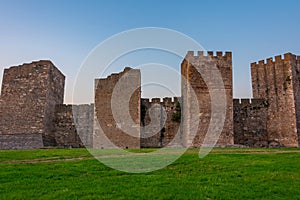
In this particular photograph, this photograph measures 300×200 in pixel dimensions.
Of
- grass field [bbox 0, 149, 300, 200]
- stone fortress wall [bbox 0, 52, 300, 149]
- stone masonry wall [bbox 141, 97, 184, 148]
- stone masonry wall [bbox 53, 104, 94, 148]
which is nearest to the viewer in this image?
grass field [bbox 0, 149, 300, 200]

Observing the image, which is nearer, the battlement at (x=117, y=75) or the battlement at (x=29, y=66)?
the battlement at (x=117, y=75)

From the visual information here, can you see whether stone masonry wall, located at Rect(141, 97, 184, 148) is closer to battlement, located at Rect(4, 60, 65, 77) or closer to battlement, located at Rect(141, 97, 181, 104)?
battlement, located at Rect(141, 97, 181, 104)

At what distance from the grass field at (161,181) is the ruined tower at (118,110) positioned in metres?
13.3

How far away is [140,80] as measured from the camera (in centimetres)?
2766

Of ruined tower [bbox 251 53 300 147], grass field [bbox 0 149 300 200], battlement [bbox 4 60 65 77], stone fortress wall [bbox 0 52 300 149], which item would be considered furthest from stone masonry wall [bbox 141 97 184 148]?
grass field [bbox 0 149 300 200]

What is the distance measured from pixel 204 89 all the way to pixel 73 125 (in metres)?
12.4

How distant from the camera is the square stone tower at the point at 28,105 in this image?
26.7 metres

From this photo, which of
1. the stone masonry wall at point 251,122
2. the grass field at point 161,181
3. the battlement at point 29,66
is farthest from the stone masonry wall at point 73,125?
the grass field at point 161,181

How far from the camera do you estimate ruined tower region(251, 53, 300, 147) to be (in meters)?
A: 27.7

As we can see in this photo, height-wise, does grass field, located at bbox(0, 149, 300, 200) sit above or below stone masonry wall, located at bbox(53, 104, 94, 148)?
below

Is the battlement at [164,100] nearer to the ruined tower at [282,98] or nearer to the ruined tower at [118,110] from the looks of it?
the ruined tower at [118,110]

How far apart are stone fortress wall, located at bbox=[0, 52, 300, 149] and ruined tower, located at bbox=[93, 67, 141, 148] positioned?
0.26 feet

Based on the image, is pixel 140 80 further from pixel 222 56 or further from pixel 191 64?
pixel 222 56

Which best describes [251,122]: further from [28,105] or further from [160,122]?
[28,105]
